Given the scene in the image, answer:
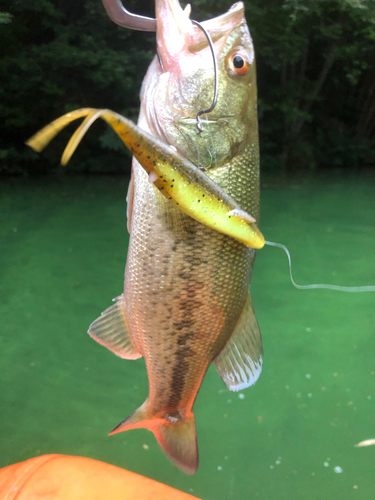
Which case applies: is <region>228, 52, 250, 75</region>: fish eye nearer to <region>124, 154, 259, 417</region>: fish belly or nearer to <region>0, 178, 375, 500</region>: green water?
<region>124, 154, 259, 417</region>: fish belly

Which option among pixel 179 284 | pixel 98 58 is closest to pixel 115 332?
pixel 179 284

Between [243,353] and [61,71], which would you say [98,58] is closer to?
[61,71]

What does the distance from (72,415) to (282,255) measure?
212 centimetres

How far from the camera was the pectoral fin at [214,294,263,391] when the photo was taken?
63cm

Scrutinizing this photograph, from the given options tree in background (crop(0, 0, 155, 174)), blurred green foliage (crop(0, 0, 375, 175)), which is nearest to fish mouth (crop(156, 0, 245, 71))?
blurred green foliage (crop(0, 0, 375, 175))

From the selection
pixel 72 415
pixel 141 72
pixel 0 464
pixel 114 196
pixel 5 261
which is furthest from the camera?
pixel 141 72

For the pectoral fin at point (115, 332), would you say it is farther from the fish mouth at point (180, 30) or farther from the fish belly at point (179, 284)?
the fish mouth at point (180, 30)

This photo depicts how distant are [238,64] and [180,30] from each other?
89 mm

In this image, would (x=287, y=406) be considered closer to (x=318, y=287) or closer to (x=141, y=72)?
(x=318, y=287)

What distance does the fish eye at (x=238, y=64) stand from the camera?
0.53 metres

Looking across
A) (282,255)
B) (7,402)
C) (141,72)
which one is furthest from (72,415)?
(141,72)

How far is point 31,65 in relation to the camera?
509 cm

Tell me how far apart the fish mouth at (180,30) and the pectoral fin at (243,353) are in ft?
1.27

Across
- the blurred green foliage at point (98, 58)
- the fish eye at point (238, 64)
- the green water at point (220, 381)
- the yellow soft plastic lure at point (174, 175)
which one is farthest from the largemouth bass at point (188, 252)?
the blurred green foliage at point (98, 58)
